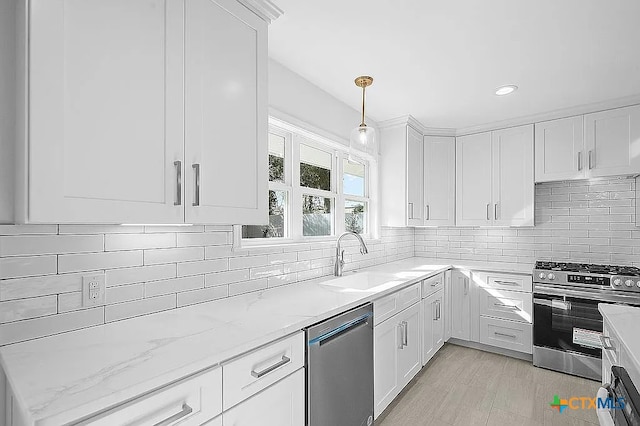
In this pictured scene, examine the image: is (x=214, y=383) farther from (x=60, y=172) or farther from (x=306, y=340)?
(x=60, y=172)

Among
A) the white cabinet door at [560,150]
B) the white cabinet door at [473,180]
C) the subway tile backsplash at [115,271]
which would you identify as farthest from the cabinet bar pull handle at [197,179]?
the white cabinet door at [560,150]

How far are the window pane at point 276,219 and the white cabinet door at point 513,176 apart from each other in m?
2.45

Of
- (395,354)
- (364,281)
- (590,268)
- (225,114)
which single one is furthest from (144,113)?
(590,268)

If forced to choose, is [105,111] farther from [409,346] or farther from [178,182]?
[409,346]

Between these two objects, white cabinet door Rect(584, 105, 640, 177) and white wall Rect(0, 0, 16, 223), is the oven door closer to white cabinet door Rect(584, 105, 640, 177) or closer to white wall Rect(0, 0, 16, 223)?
white cabinet door Rect(584, 105, 640, 177)

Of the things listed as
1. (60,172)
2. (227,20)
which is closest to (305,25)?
(227,20)

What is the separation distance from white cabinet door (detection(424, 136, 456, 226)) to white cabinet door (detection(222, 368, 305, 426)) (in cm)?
281

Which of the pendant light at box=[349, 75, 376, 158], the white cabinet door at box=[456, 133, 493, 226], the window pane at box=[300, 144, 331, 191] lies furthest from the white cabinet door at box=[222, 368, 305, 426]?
the white cabinet door at box=[456, 133, 493, 226]

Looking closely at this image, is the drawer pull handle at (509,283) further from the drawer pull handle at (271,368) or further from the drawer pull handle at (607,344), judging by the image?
the drawer pull handle at (271,368)

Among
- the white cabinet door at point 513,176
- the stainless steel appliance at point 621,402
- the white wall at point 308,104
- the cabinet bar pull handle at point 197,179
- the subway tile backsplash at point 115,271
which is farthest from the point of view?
the white cabinet door at point 513,176

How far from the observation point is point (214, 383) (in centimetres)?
119

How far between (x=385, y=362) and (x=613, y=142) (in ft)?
9.51

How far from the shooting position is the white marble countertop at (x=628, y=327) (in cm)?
115

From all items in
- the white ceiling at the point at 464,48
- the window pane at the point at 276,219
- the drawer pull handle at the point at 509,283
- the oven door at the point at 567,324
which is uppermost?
the white ceiling at the point at 464,48
